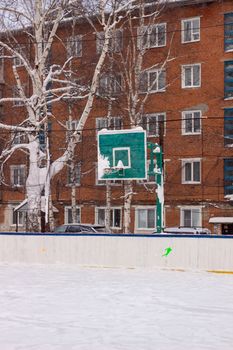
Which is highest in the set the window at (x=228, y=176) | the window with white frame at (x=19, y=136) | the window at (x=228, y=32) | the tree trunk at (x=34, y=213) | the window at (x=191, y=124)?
the window at (x=228, y=32)

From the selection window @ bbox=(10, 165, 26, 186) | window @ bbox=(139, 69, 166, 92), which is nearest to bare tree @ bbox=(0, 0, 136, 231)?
window @ bbox=(139, 69, 166, 92)

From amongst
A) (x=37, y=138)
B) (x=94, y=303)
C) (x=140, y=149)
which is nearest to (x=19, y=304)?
(x=94, y=303)

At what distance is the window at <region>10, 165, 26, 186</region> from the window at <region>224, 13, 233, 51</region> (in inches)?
622

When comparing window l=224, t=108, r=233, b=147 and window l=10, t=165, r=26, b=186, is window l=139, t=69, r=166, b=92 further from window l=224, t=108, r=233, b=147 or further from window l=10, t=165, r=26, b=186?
window l=10, t=165, r=26, b=186

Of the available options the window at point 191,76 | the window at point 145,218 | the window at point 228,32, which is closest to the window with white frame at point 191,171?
the window at point 145,218

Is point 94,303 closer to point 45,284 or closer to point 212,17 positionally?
point 45,284

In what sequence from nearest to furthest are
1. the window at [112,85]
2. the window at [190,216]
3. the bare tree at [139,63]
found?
the bare tree at [139,63] → the window at [112,85] → the window at [190,216]

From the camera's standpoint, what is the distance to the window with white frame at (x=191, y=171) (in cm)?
3816

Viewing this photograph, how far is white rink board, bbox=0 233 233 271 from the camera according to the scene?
815 inches

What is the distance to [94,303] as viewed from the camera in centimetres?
1406

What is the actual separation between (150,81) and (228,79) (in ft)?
15.2

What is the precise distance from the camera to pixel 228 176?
36.8 m

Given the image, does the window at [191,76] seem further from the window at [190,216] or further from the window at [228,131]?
the window at [190,216]

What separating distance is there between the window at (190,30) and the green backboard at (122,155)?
15.5 meters
